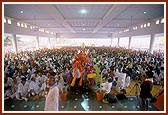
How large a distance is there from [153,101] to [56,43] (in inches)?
909

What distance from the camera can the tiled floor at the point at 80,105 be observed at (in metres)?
5.24

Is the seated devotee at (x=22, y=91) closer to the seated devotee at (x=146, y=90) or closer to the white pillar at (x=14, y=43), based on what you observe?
the seated devotee at (x=146, y=90)

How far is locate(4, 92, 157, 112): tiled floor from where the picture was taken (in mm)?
5242

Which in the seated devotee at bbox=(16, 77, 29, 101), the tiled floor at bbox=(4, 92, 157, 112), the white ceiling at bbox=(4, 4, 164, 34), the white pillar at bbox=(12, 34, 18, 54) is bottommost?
the tiled floor at bbox=(4, 92, 157, 112)

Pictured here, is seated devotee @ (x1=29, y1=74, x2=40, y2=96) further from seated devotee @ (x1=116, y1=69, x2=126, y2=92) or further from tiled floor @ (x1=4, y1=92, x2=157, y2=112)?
seated devotee @ (x1=116, y1=69, x2=126, y2=92)

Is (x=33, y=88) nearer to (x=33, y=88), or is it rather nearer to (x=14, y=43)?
(x=33, y=88)

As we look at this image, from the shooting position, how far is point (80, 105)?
5457mm

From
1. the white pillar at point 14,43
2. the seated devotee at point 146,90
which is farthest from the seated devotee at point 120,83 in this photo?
the white pillar at point 14,43

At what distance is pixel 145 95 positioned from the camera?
15.0 feet

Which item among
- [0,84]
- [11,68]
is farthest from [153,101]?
[11,68]

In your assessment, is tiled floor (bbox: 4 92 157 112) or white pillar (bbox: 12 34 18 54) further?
white pillar (bbox: 12 34 18 54)

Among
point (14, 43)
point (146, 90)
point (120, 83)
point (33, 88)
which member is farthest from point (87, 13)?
point (146, 90)

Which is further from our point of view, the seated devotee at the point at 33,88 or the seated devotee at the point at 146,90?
the seated devotee at the point at 33,88

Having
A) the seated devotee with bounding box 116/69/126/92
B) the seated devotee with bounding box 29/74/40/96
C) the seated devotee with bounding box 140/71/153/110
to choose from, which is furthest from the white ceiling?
the seated devotee with bounding box 140/71/153/110
